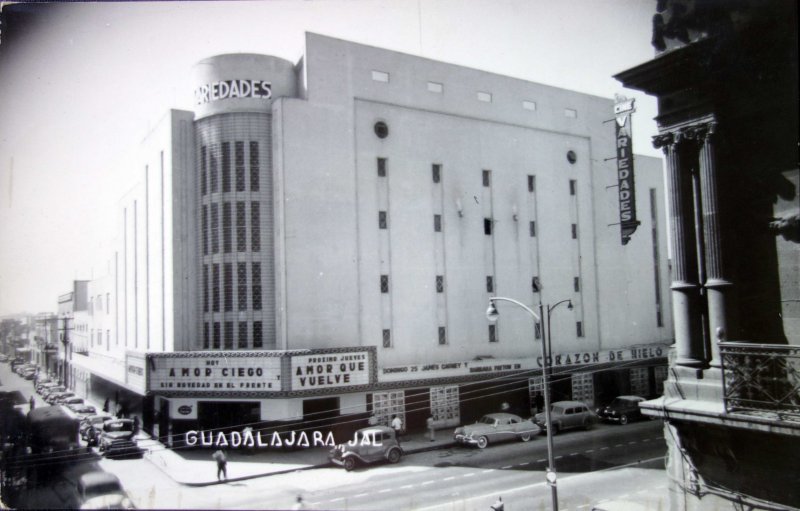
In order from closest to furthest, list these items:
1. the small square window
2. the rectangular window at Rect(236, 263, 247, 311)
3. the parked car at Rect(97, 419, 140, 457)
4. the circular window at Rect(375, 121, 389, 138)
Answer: the parked car at Rect(97, 419, 140, 457), the rectangular window at Rect(236, 263, 247, 311), the small square window, the circular window at Rect(375, 121, 389, 138)

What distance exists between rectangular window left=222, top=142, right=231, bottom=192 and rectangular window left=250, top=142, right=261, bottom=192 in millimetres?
1186

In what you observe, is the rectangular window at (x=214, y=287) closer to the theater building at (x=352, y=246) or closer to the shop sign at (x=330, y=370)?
the theater building at (x=352, y=246)

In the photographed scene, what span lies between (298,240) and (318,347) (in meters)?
5.67

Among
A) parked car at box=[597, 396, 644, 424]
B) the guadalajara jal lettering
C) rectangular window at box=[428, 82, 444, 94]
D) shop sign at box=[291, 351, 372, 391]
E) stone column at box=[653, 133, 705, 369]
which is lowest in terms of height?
parked car at box=[597, 396, 644, 424]

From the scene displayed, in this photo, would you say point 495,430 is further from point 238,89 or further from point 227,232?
point 238,89

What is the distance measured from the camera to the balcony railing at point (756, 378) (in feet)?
31.0

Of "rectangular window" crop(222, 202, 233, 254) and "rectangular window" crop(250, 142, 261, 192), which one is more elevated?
"rectangular window" crop(250, 142, 261, 192)

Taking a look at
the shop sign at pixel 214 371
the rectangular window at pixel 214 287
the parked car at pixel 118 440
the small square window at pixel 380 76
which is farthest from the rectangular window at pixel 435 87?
the parked car at pixel 118 440

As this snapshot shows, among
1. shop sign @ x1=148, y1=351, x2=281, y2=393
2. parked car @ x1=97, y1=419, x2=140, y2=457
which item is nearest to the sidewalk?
parked car @ x1=97, y1=419, x2=140, y2=457

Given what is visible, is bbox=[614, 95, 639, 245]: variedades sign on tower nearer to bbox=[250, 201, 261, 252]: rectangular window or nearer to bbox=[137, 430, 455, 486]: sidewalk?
bbox=[137, 430, 455, 486]: sidewalk

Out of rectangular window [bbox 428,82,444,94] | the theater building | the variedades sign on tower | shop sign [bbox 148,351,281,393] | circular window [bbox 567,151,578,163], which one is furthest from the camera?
circular window [bbox 567,151,578,163]

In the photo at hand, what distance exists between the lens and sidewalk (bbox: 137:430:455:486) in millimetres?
20406

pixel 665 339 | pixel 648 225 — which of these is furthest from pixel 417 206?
pixel 665 339

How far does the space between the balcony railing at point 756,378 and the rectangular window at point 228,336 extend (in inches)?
920
